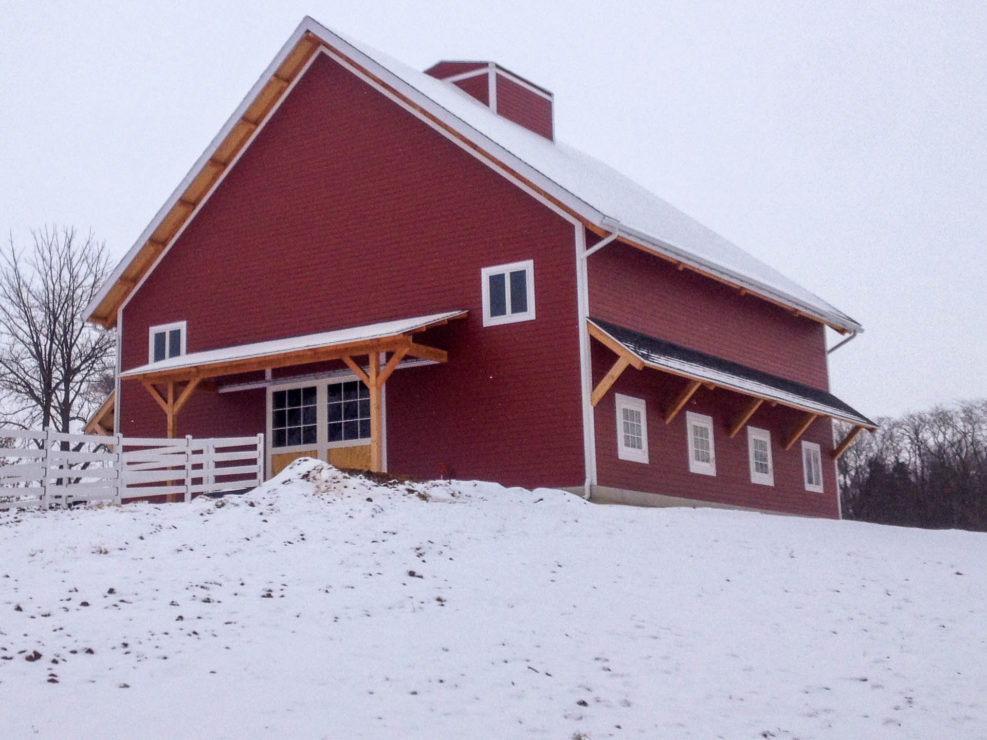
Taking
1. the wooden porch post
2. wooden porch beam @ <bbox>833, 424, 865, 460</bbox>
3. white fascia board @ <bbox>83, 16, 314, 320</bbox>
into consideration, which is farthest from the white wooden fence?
wooden porch beam @ <bbox>833, 424, 865, 460</bbox>

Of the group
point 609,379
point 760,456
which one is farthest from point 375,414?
point 760,456

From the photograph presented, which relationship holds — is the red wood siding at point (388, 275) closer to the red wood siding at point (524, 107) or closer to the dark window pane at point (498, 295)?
the dark window pane at point (498, 295)

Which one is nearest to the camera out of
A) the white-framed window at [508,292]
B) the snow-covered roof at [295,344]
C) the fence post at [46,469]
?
the fence post at [46,469]

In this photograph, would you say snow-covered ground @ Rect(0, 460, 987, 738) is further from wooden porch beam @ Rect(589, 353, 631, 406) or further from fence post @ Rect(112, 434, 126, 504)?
wooden porch beam @ Rect(589, 353, 631, 406)

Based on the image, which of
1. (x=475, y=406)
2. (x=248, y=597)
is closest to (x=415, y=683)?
(x=248, y=597)

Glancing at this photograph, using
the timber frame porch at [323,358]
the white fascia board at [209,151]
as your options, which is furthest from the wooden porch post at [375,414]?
the white fascia board at [209,151]

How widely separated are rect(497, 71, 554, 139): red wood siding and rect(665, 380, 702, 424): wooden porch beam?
8.40m

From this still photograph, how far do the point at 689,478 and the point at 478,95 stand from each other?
31.8 ft

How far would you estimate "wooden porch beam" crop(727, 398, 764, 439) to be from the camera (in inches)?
936

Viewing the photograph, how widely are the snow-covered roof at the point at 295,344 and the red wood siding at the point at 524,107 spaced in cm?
757

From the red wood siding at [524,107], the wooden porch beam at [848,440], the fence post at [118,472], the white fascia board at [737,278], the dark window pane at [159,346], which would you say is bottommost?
the fence post at [118,472]

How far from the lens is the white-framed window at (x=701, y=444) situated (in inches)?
911

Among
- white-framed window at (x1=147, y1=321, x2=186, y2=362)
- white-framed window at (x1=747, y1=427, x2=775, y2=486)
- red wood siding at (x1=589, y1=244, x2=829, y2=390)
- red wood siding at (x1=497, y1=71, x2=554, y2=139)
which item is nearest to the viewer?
red wood siding at (x1=589, y1=244, x2=829, y2=390)

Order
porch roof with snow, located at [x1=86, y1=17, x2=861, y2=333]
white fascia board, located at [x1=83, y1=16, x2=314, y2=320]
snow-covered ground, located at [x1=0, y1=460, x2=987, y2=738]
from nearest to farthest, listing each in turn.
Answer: snow-covered ground, located at [x1=0, y1=460, x2=987, y2=738], porch roof with snow, located at [x1=86, y1=17, x2=861, y2=333], white fascia board, located at [x1=83, y1=16, x2=314, y2=320]
